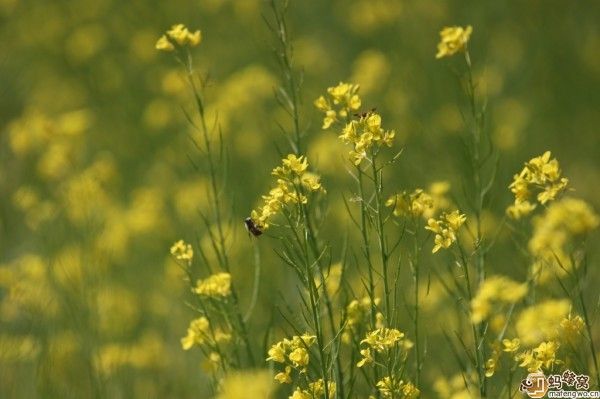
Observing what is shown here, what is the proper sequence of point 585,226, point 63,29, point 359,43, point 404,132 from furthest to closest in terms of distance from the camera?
point 63,29 < point 359,43 < point 404,132 < point 585,226

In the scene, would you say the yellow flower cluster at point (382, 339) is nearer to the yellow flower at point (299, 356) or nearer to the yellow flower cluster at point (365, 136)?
the yellow flower at point (299, 356)

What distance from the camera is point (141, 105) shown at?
643cm

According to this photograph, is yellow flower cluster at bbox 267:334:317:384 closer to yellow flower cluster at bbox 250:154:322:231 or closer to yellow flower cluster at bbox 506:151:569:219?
yellow flower cluster at bbox 250:154:322:231

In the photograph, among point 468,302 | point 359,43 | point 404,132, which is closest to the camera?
point 468,302

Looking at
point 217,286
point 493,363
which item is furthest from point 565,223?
point 217,286

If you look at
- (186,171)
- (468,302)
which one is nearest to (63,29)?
(186,171)

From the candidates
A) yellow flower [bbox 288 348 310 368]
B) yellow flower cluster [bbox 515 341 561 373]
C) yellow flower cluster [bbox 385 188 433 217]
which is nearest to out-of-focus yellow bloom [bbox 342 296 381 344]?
yellow flower cluster [bbox 385 188 433 217]

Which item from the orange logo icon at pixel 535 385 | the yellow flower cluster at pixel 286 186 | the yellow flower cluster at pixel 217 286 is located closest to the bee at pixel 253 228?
the yellow flower cluster at pixel 286 186

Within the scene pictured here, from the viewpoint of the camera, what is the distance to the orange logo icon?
2.30 metres

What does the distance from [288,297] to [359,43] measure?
9.66 feet

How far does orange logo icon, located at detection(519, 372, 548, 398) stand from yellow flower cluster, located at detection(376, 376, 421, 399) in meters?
0.32

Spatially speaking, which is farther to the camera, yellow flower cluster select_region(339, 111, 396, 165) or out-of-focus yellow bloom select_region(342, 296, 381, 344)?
out-of-focus yellow bloom select_region(342, 296, 381, 344)

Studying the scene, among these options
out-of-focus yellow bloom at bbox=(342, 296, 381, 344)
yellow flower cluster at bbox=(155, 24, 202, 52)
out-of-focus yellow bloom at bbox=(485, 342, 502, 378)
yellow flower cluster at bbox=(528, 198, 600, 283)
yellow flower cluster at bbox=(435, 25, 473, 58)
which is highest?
yellow flower cluster at bbox=(155, 24, 202, 52)

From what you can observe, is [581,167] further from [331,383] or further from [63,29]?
[63,29]
